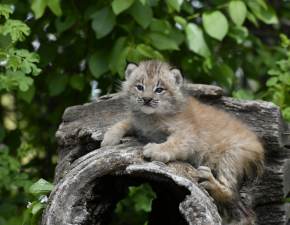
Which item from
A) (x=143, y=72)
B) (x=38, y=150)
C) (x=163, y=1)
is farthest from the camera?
(x=38, y=150)

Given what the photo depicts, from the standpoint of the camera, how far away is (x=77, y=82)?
8.22 m

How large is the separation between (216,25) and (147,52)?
2.25 feet

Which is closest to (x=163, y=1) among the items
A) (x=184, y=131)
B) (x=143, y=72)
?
(x=143, y=72)

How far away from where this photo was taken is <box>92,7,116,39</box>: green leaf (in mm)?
7504

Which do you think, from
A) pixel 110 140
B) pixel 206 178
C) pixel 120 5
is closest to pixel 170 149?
pixel 206 178

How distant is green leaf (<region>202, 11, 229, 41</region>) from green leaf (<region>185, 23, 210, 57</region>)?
17 centimetres

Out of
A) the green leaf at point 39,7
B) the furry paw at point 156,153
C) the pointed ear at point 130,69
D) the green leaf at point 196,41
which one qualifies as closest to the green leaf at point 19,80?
the green leaf at point 39,7

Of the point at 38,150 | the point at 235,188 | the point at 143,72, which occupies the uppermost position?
the point at 143,72

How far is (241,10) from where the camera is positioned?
7699mm

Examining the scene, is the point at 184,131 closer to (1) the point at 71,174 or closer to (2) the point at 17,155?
(1) the point at 71,174

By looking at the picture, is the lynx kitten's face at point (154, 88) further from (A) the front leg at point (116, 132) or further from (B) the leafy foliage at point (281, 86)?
(B) the leafy foliage at point (281, 86)

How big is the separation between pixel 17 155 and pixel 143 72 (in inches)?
96.4

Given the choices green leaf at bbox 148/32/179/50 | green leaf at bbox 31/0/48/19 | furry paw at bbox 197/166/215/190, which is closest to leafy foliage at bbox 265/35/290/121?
green leaf at bbox 148/32/179/50

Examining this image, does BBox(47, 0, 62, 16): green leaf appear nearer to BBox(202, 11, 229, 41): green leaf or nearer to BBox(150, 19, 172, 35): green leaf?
BBox(150, 19, 172, 35): green leaf
